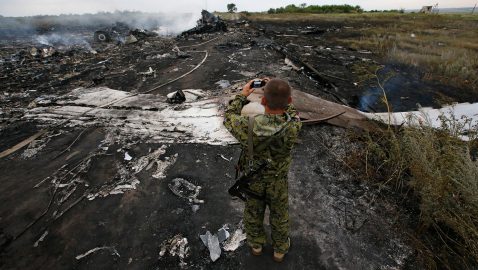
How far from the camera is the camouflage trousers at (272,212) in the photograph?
2287 mm

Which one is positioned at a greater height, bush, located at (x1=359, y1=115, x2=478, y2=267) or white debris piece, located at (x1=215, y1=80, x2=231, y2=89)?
white debris piece, located at (x1=215, y1=80, x2=231, y2=89)

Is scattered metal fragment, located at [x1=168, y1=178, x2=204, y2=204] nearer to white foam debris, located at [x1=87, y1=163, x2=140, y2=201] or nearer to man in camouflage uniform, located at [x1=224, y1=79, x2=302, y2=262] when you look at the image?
white foam debris, located at [x1=87, y1=163, x2=140, y2=201]

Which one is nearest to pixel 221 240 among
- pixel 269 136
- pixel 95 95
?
pixel 269 136

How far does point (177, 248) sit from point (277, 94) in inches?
71.3

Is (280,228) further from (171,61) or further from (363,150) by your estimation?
(171,61)

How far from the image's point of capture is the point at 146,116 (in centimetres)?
552

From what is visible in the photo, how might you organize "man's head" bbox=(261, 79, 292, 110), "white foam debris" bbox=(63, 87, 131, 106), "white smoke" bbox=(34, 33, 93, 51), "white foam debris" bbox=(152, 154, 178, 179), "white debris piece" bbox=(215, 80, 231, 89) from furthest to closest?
"white smoke" bbox=(34, 33, 93, 51), "white debris piece" bbox=(215, 80, 231, 89), "white foam debris" bbox=(63, 87, 131, 106), "white foam debris" bbox=(152, 154, 178, 179), "man's head" bbox=(261, 79, 292, 110)

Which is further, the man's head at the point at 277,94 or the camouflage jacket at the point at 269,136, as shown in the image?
the camouflage jacket at the point at 269,136

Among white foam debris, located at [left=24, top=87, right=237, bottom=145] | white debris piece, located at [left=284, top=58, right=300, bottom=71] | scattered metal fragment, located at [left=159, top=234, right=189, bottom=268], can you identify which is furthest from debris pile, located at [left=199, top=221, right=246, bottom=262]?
white debris piece, located at [left=284, top=58, right=300, bottom=71]

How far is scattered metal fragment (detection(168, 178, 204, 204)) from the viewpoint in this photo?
3.40m

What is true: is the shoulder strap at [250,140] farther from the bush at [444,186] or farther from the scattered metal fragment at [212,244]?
the bush at [444,186]

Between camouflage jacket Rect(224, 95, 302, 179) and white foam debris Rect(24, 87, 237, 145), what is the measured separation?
2245mm

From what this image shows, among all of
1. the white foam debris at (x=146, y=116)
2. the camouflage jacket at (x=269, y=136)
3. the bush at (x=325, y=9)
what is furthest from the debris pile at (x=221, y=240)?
the bush at (x=325, y=9)

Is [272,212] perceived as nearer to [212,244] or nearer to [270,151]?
[270,151]
